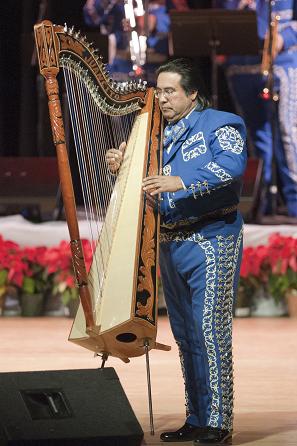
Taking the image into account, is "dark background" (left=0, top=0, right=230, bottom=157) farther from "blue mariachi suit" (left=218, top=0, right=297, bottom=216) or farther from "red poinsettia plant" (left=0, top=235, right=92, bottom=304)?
"red poinsettia plant" (left=0, top=235, right=92, bottom=304)

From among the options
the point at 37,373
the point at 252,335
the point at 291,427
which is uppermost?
the point at 37,373

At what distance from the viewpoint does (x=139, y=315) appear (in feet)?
10.7

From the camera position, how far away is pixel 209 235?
3486 mm

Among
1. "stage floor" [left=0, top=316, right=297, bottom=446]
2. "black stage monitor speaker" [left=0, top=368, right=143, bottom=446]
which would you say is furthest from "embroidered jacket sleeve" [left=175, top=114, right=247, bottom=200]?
"stage floor" [left=0, top=316, right=297, bottom=446]

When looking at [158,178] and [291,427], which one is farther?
[291,427]

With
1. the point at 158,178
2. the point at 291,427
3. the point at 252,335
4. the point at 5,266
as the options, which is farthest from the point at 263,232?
the point at 158,178

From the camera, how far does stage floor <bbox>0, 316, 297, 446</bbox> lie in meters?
3.93

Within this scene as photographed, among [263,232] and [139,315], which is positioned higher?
[139,315]

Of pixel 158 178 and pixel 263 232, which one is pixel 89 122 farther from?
pixel 263 232

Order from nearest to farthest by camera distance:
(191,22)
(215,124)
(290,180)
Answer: (215,124) → (191,22) → (290,180)

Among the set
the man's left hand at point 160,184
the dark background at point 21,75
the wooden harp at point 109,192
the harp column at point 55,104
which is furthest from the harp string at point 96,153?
the dark background at point 21,75

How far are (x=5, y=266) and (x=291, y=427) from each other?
2911 millimetres

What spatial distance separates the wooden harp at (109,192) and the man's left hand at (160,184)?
91mm

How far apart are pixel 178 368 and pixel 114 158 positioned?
1605 millimetres
